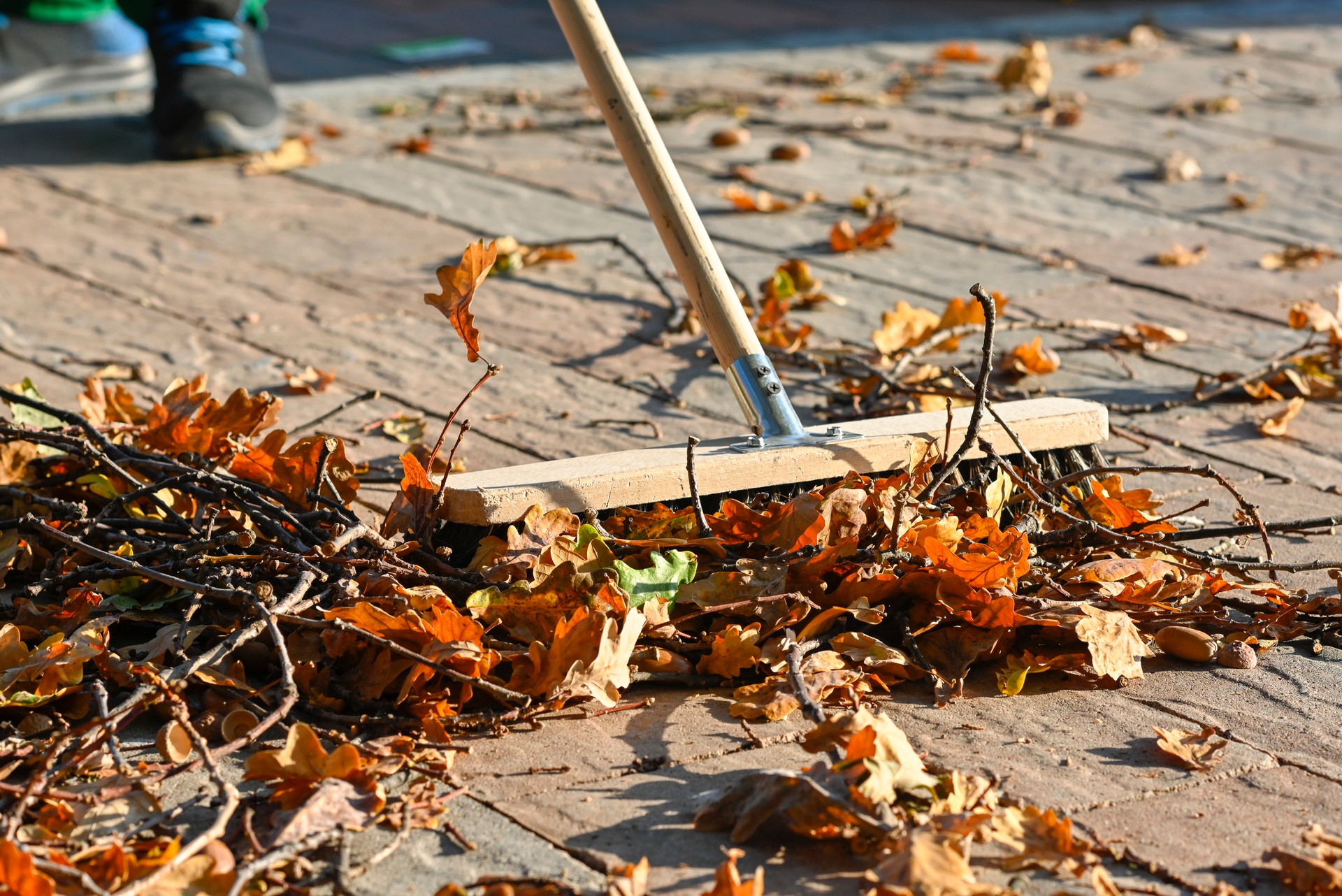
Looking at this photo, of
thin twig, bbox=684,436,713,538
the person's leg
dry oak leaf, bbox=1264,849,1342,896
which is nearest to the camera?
dry oak leaf, bbox=1264,849,1342,896

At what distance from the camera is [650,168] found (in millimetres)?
2264

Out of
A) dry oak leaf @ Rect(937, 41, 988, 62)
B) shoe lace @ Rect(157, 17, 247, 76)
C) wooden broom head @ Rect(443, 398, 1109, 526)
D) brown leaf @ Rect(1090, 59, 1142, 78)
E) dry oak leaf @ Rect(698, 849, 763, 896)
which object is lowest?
dry oak leaf @ Rect(698, 849, 763, 896)

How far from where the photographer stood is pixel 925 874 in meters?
1.35

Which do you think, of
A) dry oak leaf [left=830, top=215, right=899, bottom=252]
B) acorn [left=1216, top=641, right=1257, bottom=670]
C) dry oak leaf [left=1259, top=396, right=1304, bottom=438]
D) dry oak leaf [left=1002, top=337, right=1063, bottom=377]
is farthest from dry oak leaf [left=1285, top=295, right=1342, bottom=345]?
acorn [left=1216, top=641, right=1257, bottom=670]

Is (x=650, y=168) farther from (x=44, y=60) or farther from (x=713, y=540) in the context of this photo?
(x=44, y=60)

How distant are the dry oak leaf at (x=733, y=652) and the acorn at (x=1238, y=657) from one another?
614mm

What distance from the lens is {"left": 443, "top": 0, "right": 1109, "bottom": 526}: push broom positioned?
6.32 feet

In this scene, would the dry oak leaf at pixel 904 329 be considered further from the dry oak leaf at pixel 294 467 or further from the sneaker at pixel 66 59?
the sneaker at pixel 66 59

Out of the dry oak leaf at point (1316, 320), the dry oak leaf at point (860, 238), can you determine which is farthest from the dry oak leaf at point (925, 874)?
the dry oak leaf at point (860, 238)

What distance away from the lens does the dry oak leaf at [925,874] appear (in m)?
1.34

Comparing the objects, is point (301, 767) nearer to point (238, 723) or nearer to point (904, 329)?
point (238, 723)

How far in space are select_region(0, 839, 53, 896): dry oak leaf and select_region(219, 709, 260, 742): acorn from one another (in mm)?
371

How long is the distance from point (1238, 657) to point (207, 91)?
3.89 m

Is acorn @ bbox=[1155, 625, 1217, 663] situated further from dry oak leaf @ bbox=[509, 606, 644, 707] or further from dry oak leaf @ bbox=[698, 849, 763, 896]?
dry oak leaf @ bbox=[698, 849, 763, 896]
